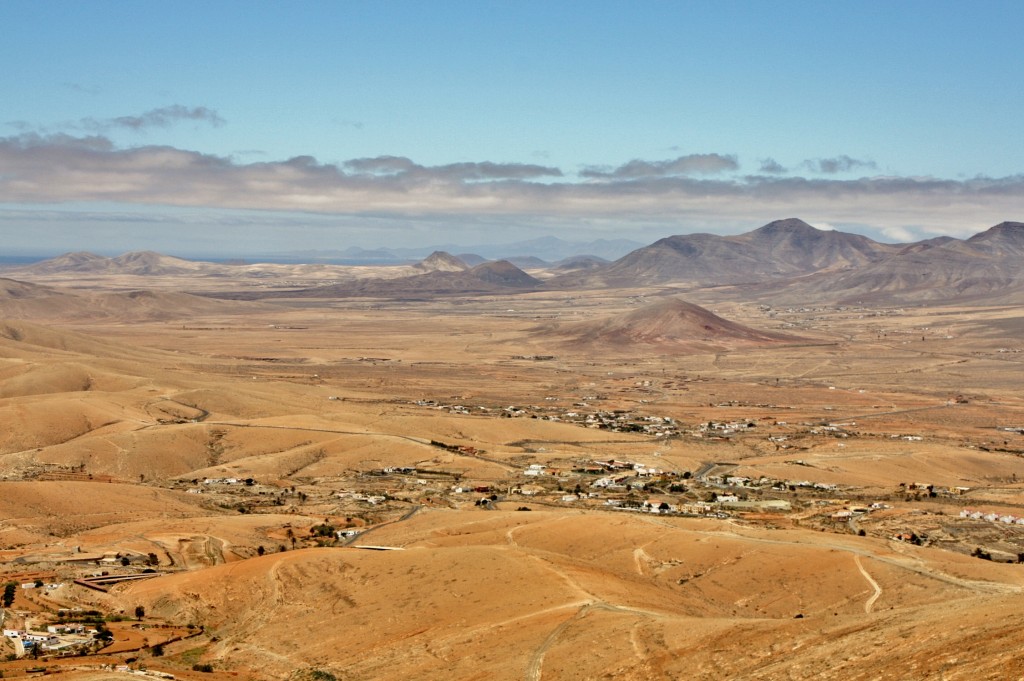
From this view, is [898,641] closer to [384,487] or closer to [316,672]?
[316,672]

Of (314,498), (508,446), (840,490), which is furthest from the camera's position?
(508,446)

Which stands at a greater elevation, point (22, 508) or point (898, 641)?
point (898, 641)

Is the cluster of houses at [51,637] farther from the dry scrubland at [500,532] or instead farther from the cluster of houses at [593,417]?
the cluster of houses at [593,417]

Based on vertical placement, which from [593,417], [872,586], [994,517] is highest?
[872,586]

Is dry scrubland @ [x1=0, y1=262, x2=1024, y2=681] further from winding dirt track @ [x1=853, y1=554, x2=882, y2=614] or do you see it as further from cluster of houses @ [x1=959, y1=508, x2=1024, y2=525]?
cluster of houses @ [x1=959, y1=508, x2=1024, y2=525]

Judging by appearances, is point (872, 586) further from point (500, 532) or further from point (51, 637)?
point (51, 637)

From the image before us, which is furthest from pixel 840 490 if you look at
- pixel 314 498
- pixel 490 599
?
pixel 490 599

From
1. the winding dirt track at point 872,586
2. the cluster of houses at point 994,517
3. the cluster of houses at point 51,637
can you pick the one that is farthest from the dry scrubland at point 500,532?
the cluster of houses at point 51,637

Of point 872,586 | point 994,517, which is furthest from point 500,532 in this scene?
point 994,517
